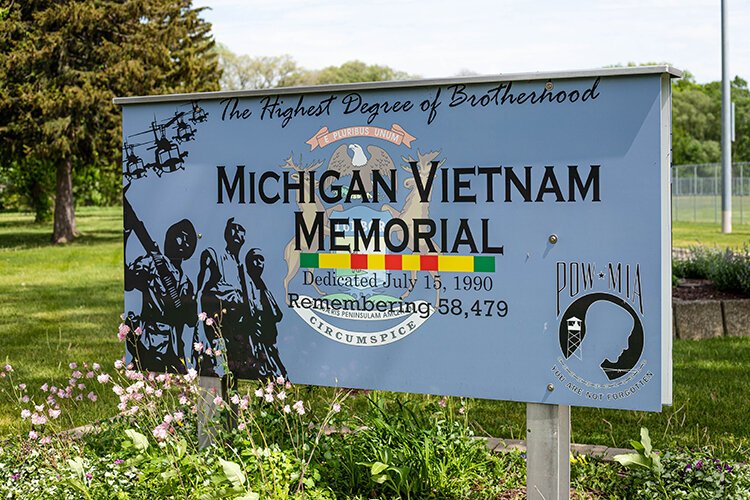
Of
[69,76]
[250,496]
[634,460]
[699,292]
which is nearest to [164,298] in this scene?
[250,496]

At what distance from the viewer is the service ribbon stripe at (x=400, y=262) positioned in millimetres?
3609

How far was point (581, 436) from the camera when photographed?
17.3 ft

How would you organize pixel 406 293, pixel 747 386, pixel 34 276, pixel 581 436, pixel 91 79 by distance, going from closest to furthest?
pixel 406 293, pixel 581 436, pixel 747 386, pixel 34 276, pixel 91 79

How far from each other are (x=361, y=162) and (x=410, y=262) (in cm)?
48

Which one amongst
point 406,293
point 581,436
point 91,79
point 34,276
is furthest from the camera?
point 91,79

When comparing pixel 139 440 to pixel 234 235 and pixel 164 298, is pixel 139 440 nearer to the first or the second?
pixel 164 298

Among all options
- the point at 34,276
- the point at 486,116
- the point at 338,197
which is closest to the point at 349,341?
the point at 338,197

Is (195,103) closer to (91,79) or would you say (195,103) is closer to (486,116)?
(486,116)

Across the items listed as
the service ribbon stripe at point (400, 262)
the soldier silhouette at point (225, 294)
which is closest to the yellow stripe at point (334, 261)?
the service ribbon stripe at point (400, 262)

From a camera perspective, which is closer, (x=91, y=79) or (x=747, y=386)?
(x=747, y=386)

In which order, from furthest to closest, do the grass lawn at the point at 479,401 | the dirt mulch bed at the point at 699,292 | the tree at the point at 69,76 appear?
the tree at the point at 69,76 → the dirt mulch bed at the point at 699,292 → the grass lawn at the point at 479,401

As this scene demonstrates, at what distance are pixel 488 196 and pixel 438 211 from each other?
0.22m

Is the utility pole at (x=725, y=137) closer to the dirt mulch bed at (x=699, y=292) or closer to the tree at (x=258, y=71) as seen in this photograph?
the dirt mulch bed at (x=699, y=292)

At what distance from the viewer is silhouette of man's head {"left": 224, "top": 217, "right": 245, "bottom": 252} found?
4.10 meters
